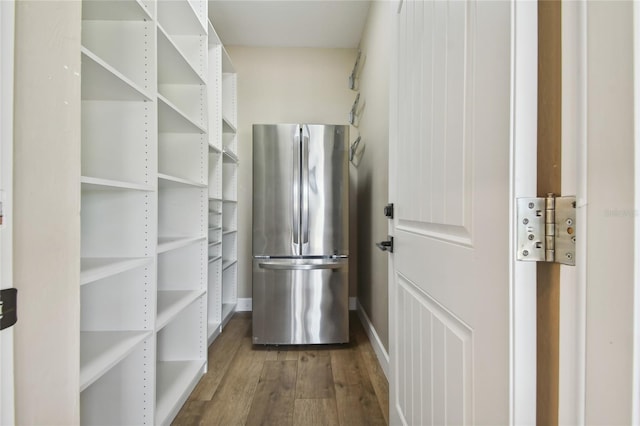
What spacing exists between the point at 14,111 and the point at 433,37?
1041mm

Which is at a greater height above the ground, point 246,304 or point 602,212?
point 602,212

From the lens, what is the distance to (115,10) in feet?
4.11

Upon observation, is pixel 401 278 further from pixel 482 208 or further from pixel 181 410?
pixel 181 410

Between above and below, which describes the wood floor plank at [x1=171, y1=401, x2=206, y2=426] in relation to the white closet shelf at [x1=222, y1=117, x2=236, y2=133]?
below

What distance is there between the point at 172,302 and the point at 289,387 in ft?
2.76

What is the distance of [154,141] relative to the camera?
1.31 meters

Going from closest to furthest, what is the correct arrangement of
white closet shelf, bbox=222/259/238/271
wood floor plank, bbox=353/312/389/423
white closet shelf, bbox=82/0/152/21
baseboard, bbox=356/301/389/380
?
Result: 1. white closet shelf, bbox=82/0/152/21
2. wood floor plank, bbox=353/312/389/423
3. baseboard, bbox=356/301/389/380
4. white closet shelf, bbox=222/259/238/271

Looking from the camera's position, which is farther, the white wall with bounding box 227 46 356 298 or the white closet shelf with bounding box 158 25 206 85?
the white wall with bounding box 227 46 356 298

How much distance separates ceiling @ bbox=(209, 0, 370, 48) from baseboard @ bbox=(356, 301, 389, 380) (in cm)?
259

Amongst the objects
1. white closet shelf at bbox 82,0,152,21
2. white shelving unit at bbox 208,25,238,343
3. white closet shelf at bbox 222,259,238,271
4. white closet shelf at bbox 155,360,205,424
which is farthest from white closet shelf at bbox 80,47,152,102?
white closet shelf at bbox 222,259,238,271

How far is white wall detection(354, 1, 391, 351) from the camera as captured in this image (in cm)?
193

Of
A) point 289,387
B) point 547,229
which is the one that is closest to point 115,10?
point 547,229

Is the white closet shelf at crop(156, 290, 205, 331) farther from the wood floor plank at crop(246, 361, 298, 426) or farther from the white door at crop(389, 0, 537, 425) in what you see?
the white door at crop(389, 0, 537, 425)

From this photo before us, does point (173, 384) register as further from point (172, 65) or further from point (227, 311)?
point (172, 65)
